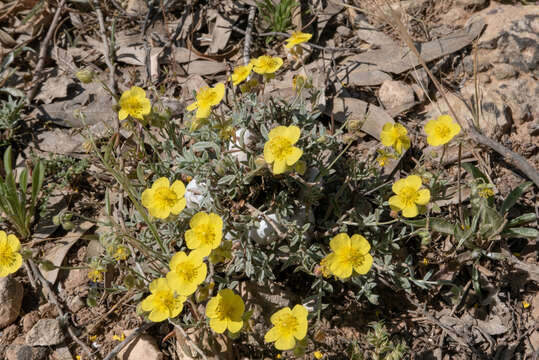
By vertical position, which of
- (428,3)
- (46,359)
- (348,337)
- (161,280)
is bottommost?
(46,359)

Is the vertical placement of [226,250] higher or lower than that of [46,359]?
higher

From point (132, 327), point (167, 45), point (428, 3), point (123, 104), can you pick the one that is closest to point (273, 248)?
point (132, 327)

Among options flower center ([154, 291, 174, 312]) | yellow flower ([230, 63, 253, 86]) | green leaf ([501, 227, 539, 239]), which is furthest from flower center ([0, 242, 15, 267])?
green leaf ([501, 227, 539, 239])

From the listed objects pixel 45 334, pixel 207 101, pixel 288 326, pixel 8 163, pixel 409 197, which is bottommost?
pixel 45 334

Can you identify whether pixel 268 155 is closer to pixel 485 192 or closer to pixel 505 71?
pixel 485 192

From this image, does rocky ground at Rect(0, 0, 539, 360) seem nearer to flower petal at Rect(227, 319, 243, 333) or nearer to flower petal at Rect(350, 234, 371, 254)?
flower petal at Rect(227, 319, 243, 333)

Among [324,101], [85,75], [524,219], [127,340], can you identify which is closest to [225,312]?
[127,340]

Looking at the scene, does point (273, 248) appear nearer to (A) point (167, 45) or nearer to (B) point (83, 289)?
(B) point (83, 289)
